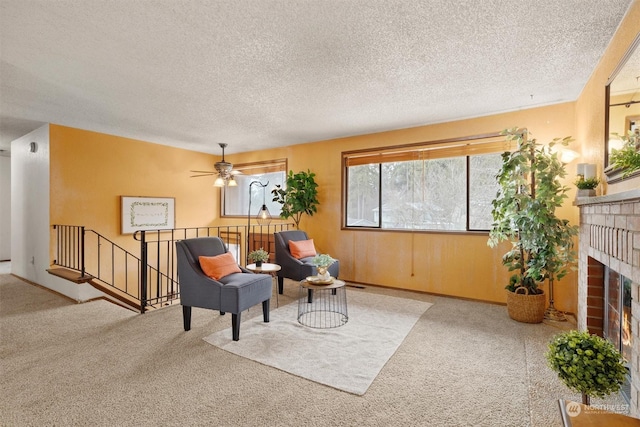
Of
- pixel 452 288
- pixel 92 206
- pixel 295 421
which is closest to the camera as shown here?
A: pixel 295 421

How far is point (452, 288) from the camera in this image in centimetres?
445

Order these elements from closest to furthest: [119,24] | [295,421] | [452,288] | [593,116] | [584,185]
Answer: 1. [295,421]
2. [119,24]
3. [584,185]
4. [593,116]
5. [452,288]

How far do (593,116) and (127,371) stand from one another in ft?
15.4

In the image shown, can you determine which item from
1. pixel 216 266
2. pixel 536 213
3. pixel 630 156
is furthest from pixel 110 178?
pixel 630 156

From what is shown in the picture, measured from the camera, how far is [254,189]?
677cm

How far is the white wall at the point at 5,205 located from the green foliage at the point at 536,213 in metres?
9.86

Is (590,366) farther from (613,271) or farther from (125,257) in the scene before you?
(125,257)

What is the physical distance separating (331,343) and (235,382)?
38.3 inches

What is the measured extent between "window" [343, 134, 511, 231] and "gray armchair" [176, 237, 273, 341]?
8.29 ft

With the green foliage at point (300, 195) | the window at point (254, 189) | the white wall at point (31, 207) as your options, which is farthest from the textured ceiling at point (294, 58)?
the window at point (254, 189)

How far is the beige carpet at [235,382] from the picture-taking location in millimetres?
1881

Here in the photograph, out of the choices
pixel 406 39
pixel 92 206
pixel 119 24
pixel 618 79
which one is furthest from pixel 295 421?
pixel 92 206

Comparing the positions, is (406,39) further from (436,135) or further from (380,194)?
(380,194)

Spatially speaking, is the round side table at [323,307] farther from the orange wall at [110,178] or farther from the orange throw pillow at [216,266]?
the orange wall at [110,178]
